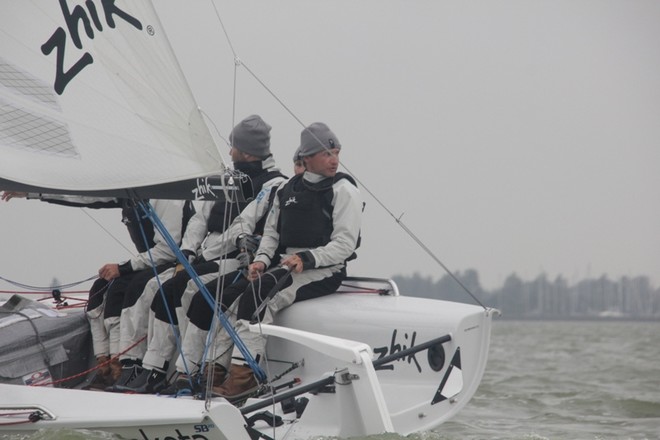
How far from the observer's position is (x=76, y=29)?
4.98m

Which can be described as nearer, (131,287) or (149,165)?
(149,165)

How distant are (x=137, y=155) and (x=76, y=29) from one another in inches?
27.1

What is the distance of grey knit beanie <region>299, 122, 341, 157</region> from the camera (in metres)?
5.68

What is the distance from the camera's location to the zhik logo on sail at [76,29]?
4.93 metres

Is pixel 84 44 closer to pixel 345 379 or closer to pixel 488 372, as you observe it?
pixel 345 379

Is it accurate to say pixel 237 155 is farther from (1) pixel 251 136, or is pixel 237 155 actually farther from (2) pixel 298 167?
(2) pixel 298 167

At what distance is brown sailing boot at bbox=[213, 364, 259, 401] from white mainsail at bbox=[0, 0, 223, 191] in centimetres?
112

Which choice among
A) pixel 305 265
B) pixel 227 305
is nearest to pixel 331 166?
pixel 305 265

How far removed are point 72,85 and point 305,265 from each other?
147 cm

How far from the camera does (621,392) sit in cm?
906

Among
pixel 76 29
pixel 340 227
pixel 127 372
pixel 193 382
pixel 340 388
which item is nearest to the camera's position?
pixel 340 388

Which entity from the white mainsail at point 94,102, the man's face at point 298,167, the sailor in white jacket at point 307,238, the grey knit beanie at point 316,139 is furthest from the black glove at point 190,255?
the white mainsail at point 94,102

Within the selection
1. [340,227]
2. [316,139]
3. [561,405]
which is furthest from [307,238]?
[561,405]

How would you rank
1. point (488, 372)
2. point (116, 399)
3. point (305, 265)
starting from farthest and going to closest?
point (488, 372) → point (305, 265) → point (116, 399)
